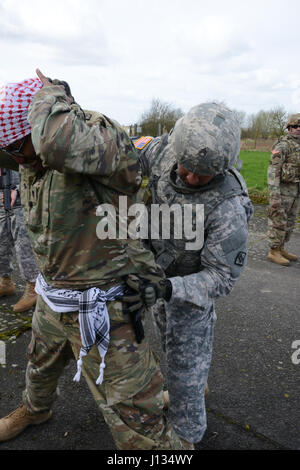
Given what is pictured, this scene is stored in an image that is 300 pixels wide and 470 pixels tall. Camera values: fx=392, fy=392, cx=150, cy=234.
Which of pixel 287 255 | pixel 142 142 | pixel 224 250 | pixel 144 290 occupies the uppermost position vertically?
pixel 142 142

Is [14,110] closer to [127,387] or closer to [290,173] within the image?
[127,387]

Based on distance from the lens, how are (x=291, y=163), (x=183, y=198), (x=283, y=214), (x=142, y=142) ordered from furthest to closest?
(x=283, y=214), (x=291, y=163), (x=142, y=142), (x=183, y=198)

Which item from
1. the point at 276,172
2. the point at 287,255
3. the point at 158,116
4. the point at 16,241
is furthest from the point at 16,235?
the point at 158,116

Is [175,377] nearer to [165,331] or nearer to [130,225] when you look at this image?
[165,331]

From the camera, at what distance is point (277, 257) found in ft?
17.9

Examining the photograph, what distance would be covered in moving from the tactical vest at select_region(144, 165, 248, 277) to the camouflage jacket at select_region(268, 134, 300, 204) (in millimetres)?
3603

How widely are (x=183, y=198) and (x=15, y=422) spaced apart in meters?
1.61

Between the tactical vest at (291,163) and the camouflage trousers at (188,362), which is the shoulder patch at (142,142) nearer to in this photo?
the camouflage trousers at (188,362)

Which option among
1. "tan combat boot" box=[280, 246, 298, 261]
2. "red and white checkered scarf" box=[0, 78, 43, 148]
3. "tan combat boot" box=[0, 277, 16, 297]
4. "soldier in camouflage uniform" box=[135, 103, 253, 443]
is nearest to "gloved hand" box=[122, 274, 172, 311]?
"soldier in camouflage uniform" box=[135, 103, 253, 443]

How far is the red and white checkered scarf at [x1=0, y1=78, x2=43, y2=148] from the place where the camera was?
1.53 m

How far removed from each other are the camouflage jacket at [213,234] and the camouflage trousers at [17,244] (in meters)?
2.17

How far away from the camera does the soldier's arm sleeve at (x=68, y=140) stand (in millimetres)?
1341

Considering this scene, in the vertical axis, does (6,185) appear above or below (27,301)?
above

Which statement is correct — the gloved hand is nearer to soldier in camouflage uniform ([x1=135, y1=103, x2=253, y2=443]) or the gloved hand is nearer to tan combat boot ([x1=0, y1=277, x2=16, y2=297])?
soldier in camouflage uniform ([x1=135, y1=103, x2=253, y2=443])
